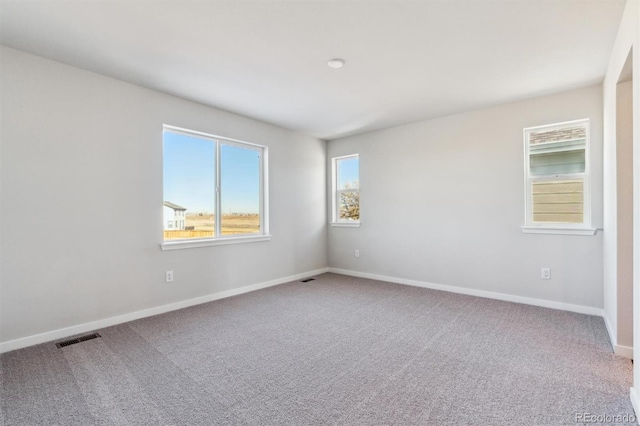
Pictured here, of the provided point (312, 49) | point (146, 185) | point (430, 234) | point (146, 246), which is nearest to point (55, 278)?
point (146, 246)

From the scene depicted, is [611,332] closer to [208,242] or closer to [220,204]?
[208,242]

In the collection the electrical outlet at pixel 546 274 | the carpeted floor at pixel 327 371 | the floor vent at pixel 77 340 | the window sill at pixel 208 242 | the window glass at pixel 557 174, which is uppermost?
the window glass at pixel 557 174

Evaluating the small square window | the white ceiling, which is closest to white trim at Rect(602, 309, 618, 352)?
the small square window

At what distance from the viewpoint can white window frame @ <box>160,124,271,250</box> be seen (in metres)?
3.66

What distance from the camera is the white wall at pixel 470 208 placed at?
3391 millimetres

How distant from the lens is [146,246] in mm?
3350

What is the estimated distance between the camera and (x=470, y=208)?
4.12 m

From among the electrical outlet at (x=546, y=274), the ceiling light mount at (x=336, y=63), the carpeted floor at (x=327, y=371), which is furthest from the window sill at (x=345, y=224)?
the ceiling light mount at (x=336, y=63)

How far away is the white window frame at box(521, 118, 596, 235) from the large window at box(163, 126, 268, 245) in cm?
356

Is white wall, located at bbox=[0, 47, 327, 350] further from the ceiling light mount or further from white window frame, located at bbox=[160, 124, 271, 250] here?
the ceiling light mount

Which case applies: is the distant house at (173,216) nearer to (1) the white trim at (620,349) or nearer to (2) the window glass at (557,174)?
(2) the window glass at (557,174)

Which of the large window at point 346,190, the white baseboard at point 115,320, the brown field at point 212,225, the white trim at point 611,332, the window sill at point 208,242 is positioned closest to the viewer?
the white trim at point 611,332

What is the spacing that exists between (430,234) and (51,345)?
447cm

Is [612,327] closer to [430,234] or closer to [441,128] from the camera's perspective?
[430,234]
